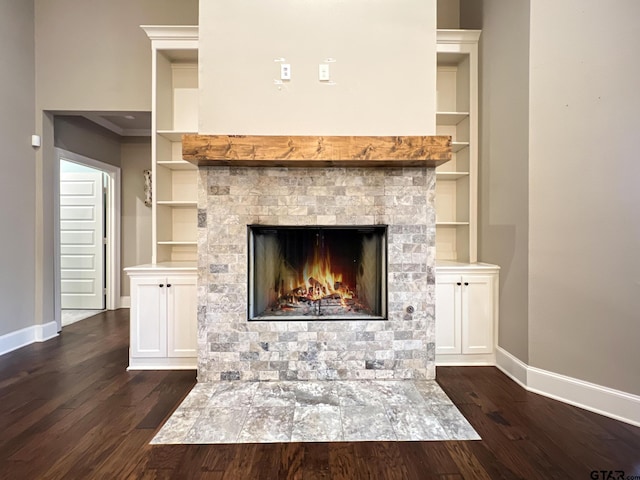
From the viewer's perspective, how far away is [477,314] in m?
2.74

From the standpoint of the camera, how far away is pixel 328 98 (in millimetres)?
2369

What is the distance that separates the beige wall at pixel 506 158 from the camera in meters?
2.38

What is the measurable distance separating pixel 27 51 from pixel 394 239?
3.94m

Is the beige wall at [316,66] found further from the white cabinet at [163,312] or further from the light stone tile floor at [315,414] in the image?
the light stone tile floor at [315,414]

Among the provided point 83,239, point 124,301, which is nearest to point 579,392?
point 124,301

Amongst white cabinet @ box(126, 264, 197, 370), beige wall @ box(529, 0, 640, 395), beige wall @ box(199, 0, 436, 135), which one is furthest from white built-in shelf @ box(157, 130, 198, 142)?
beige wall @ box(529, 0, 640, 395)

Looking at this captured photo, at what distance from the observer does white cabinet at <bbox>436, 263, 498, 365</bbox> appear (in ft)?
8.91

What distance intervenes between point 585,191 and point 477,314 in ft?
3.91

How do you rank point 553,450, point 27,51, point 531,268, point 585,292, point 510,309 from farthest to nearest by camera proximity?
point 27,51 < point 510,309 < point 531,268 < point 585,292 < point 553,450

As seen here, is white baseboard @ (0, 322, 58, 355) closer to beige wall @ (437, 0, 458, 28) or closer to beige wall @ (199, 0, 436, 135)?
beige wall @ (199, 0, 436, 135)

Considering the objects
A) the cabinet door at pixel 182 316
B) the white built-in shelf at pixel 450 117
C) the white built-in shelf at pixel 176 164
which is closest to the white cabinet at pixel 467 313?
the white built-in shelf at pixel 450 117

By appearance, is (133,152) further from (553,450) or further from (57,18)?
(553,450)

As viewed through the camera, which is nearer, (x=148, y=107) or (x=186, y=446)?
(x=186, y=446)

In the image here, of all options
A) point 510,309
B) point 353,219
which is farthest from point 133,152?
point 510,309
